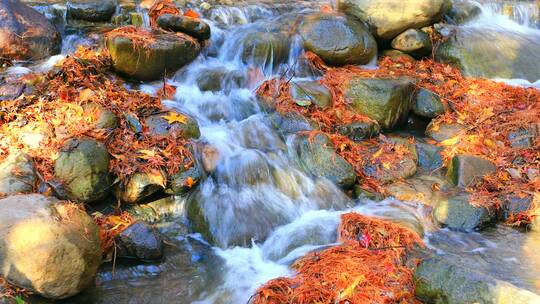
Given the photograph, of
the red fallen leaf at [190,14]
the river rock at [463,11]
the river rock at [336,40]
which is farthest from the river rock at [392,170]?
the river rock at [463,11]

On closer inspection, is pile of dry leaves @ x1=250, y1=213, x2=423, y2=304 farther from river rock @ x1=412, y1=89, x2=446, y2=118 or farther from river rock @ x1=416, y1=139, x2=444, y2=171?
river rock @ x1=412, y1=89, x2=446, y2=118

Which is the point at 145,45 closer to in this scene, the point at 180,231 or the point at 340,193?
the point at 180,231

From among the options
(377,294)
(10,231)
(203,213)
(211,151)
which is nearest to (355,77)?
(211,151)

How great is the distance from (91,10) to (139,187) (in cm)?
400

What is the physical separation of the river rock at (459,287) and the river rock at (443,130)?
3.49m

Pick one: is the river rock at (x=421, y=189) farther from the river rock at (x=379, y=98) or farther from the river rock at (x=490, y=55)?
the river rock at (x=490, y=55)

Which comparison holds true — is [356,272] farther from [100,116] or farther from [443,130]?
→ [443,130]

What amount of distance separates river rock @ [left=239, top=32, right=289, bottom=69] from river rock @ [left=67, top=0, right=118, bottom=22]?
7.50 feet

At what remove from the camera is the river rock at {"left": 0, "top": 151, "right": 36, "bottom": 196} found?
4.71m

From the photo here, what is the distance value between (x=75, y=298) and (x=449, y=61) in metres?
7.52

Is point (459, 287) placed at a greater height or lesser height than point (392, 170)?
greater

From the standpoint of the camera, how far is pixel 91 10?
25.5 feet

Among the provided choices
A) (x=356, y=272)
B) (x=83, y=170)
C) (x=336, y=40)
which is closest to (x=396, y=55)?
(x=336, y=40)

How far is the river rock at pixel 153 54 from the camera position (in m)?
6.60
